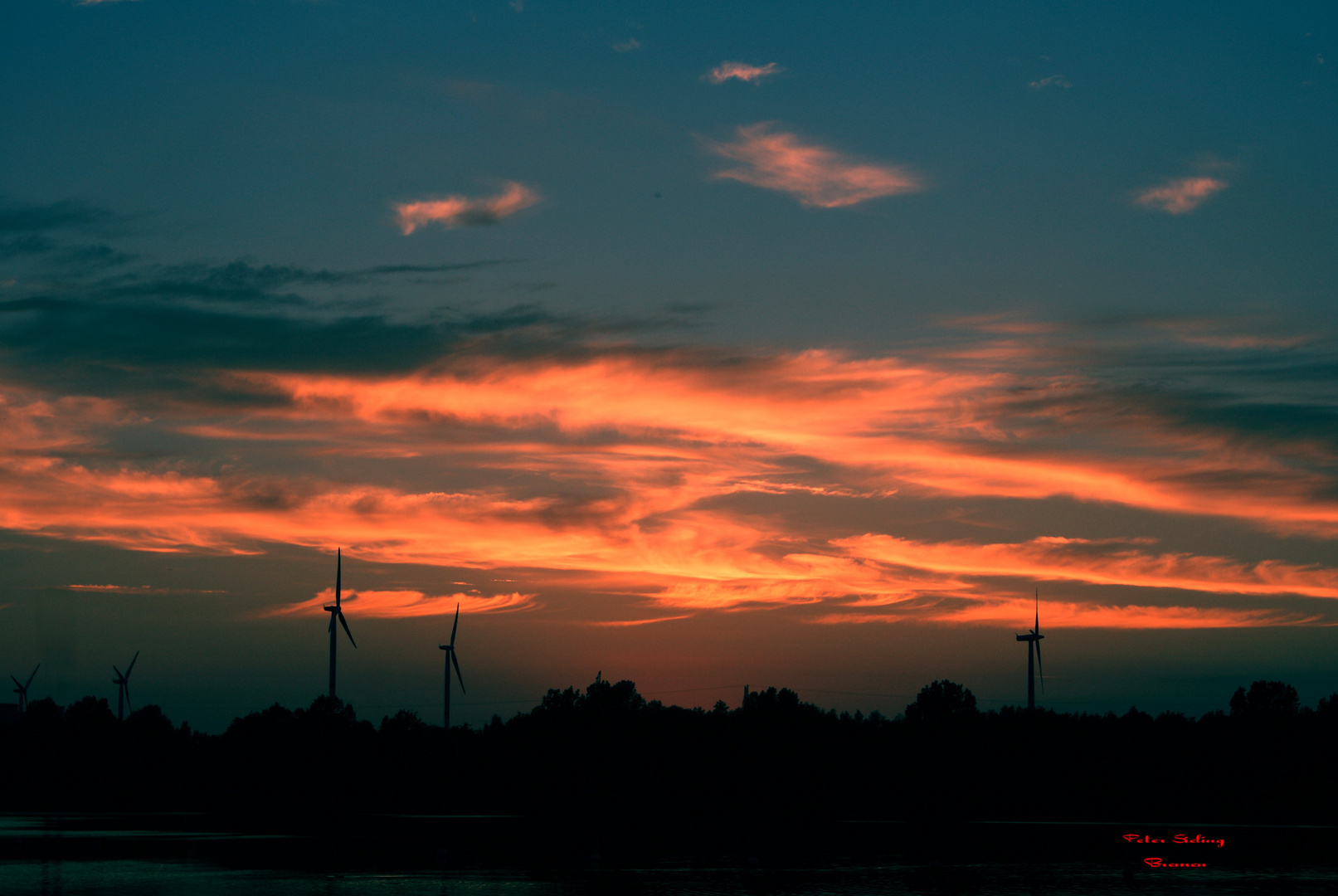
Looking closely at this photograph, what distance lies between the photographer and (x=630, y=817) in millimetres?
194500

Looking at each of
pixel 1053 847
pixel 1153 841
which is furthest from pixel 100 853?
pixel 1153 841

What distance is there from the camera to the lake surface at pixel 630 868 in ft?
281

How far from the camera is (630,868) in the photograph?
102625 millimetres

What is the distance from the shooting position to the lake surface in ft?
281

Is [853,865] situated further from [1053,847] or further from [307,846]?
[307,846]
